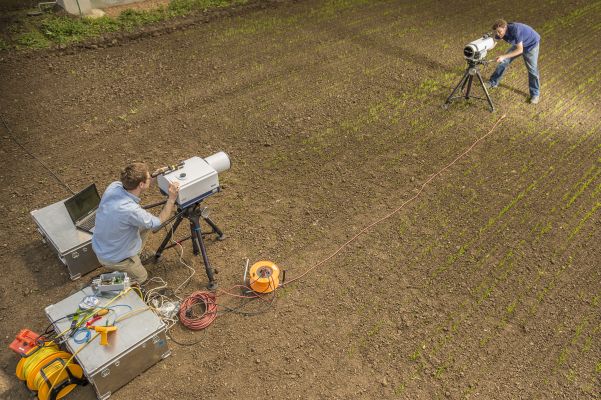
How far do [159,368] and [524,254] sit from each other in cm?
527

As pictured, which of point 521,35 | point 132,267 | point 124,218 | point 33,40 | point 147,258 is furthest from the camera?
point 33,40

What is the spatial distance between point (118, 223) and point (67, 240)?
3.96 feet

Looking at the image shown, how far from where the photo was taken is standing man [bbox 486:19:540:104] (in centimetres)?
933

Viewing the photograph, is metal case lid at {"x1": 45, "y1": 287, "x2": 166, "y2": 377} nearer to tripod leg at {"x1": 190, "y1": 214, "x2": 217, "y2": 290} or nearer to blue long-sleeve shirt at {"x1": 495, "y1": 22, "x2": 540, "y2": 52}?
tripod leg at {"x1": 190, "y1": 214, "x2": 217, "y2": 290}

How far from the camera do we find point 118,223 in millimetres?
5266

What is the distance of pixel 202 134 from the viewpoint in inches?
354

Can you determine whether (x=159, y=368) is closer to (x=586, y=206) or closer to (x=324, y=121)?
(x=324, y=121)

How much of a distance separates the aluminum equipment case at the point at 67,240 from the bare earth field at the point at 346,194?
335 millimetres

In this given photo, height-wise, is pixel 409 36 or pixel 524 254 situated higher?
pixel 409 36

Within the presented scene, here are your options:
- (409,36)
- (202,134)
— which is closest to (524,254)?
(202,134)

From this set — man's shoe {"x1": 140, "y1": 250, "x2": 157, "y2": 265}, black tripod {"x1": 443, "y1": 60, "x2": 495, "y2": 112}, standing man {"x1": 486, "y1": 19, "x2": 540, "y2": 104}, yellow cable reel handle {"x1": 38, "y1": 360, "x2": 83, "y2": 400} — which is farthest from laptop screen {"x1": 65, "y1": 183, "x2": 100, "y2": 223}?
standing man {"x1": 486, "y1": 19, "x2": 540, "y2": 104}

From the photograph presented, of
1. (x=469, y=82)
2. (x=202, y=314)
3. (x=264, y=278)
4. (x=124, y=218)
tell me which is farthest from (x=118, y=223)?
(x=469, y=82)

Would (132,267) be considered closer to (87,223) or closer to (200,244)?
(200,244)

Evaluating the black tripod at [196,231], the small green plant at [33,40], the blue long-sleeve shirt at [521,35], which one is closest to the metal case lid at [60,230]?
the black tripod at [196,231]
